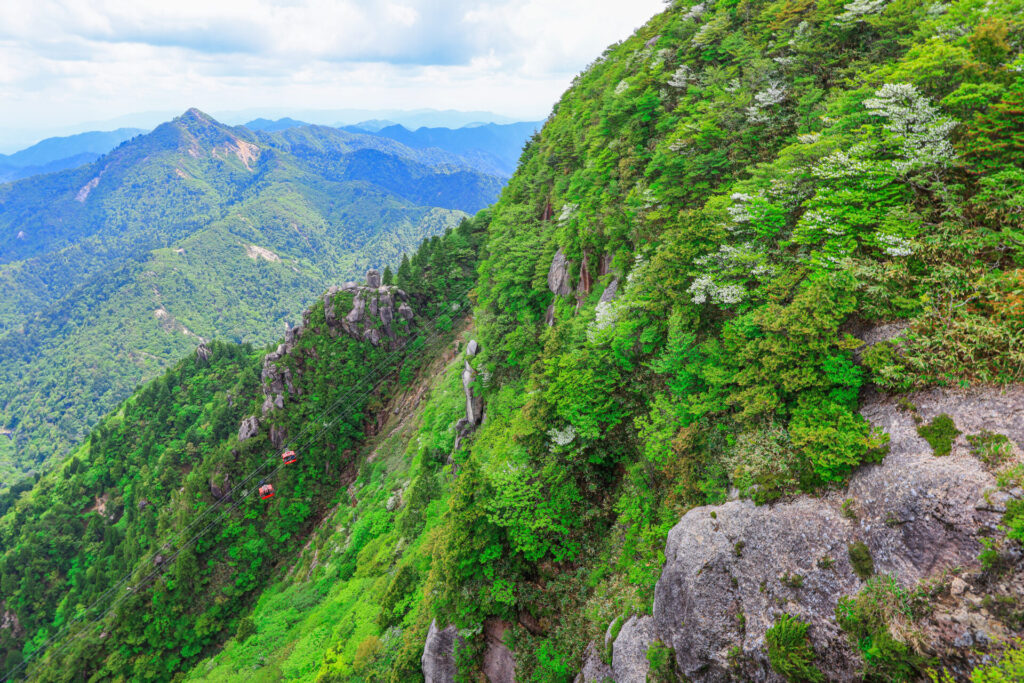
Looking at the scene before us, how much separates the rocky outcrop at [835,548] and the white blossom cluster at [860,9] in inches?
935

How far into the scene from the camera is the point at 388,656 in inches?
901

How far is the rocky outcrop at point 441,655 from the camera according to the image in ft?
59.2

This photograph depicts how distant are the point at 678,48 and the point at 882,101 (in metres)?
25.2

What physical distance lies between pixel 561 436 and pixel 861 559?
422 inches

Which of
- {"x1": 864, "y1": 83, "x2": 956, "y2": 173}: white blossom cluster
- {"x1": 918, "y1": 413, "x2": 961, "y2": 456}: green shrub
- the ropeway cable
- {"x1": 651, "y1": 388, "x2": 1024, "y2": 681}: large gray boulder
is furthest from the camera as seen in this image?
the ropeway cable

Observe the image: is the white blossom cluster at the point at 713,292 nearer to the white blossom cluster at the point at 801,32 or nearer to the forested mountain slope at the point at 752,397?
the forested mountain slope at the point at 752,397

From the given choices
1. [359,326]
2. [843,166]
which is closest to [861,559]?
[843,166]

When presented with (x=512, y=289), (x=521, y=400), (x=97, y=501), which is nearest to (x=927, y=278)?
(x=521, y=400)

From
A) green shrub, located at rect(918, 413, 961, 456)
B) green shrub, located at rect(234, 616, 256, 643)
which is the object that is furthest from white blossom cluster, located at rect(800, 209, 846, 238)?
green shrub, located at rect(234, 616, 256, 643)

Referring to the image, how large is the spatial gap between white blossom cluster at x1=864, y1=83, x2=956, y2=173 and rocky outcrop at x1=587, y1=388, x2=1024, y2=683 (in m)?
7.64

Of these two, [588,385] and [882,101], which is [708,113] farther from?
[588,385]

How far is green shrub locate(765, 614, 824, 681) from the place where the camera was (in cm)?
859

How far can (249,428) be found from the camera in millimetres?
66312

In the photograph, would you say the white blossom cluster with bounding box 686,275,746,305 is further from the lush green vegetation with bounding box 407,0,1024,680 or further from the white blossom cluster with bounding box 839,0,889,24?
the white blossom cluster with bounding box 839,0,889,24
